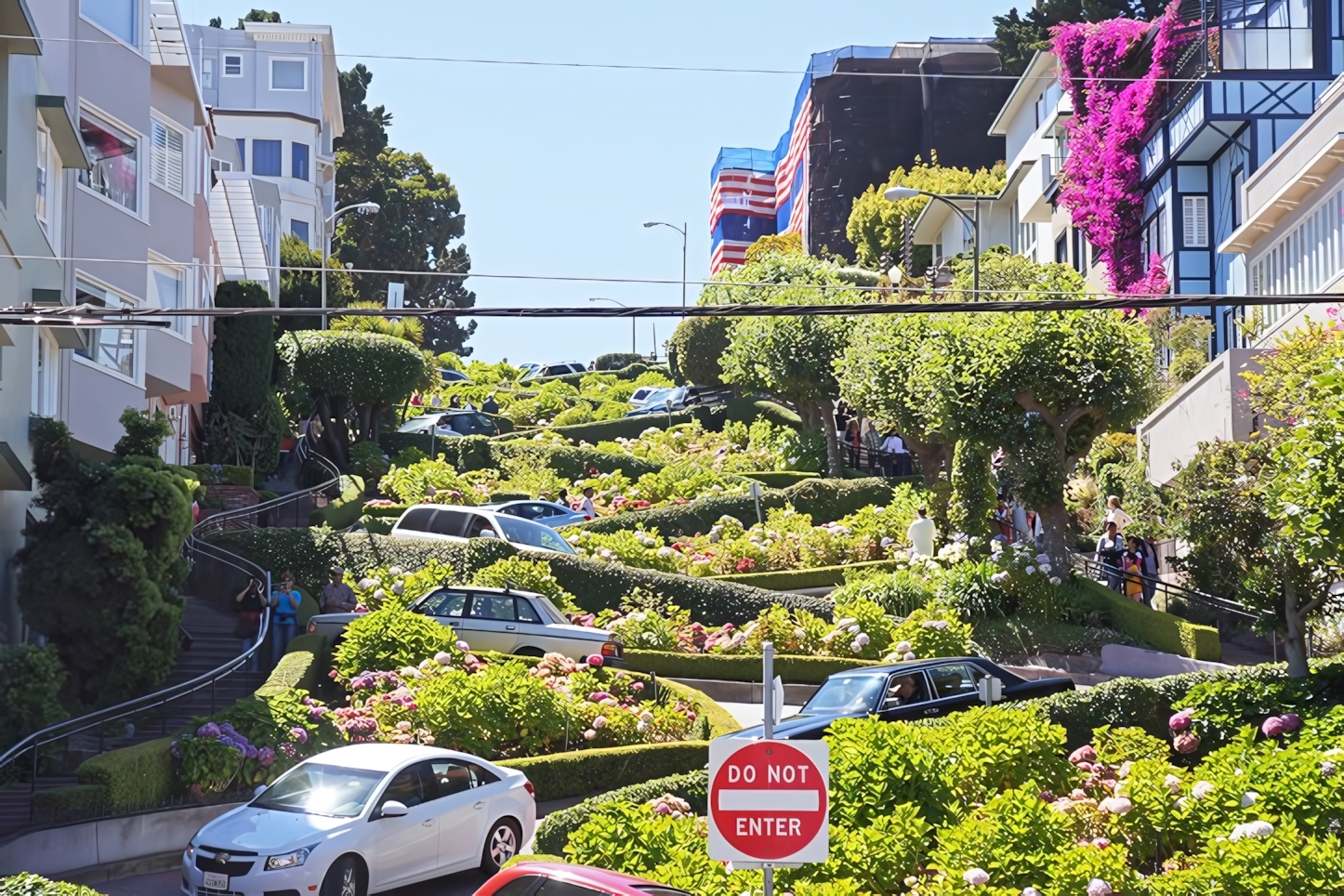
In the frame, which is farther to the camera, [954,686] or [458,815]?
[954,686]

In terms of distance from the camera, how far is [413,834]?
14461 mm

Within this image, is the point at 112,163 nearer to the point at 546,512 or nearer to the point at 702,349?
the point at 546,512

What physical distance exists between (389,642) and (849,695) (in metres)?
6.57

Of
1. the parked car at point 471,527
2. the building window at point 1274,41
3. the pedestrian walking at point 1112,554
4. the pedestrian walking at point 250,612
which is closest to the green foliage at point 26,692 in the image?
the pedestrian walking at point 250,612

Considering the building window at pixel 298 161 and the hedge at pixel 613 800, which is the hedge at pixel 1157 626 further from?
the building window at pixel 298 161

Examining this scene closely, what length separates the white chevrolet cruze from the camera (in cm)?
1351

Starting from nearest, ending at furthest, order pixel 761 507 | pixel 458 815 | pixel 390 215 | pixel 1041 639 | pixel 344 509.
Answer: pixel 458 815
pixel 1041 639
pixel 344 509
pixel 761 507
pixel 390 215

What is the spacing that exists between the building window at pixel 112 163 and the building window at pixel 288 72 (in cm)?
6257

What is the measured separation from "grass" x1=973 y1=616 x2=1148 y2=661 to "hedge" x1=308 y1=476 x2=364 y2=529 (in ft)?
52.7

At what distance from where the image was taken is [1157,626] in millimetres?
26234

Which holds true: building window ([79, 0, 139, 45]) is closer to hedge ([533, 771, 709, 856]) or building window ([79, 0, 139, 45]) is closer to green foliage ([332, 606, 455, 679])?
green foliage ([332, 606, 455, 679])

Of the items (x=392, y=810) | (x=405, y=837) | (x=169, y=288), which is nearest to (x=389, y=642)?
(x=405, y=837)

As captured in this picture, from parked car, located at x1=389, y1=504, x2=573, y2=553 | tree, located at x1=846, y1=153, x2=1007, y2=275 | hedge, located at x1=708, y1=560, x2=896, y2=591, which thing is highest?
tree, located at x1=846, y1=153, x2=1007, y2=275

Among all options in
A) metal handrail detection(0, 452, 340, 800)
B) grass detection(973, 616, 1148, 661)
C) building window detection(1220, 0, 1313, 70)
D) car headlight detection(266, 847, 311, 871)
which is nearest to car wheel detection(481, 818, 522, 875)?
car headlight detection(266, 847, 311, 871)
